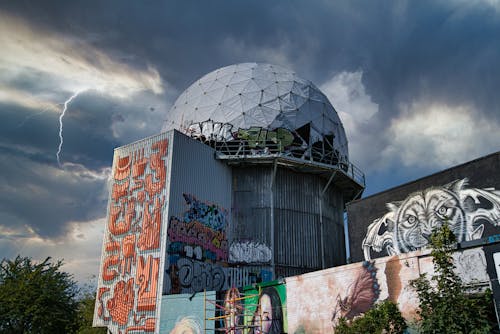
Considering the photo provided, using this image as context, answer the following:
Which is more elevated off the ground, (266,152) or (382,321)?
(266,152)

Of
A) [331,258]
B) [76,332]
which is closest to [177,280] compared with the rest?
[76,332]

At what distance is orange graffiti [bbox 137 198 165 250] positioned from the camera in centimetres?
2225

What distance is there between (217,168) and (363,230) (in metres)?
9.21

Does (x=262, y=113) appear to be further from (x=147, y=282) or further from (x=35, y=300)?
(x=35, y=300)

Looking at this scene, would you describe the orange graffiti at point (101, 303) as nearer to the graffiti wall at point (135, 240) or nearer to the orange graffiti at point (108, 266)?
the graffiti wall at point (135, 240)

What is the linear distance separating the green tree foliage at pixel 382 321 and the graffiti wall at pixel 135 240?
36.0 feet

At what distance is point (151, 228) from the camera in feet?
74.4

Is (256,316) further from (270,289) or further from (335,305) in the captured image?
(335,305)

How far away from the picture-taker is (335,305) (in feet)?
50.9

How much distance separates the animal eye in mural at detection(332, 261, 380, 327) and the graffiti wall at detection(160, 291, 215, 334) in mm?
6119

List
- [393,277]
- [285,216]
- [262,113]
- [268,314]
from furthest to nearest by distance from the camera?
[262,113], [285,216], [268,314], [393,277]

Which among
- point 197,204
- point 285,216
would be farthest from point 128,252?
point 285,216

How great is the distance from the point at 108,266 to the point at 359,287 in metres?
14.8

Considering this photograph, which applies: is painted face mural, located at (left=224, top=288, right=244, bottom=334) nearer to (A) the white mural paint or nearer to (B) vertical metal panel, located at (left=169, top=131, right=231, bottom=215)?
(B) vertical metal panel, located at (left=169, top=131, right=231, bottom=215)
